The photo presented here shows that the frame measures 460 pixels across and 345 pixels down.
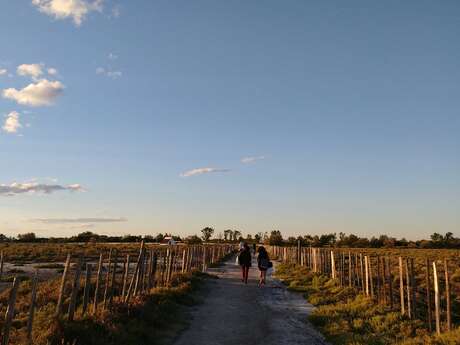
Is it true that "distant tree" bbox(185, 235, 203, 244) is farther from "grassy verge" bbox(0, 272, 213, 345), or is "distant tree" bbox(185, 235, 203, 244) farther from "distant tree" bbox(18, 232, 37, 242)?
"grassy verge" bbox(0, 272, 213, 345)

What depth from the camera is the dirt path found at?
11008mm

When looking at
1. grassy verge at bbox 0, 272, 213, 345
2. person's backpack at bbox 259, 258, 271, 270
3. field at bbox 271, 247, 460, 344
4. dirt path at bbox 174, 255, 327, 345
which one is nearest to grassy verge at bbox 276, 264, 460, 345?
field at bbox 271, 247, 460, 344

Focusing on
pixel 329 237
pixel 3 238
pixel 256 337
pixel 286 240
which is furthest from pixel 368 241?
pixel 256 337

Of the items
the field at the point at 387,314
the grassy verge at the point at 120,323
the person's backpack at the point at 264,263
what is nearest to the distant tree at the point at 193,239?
the person's backpack at the point at 264,263

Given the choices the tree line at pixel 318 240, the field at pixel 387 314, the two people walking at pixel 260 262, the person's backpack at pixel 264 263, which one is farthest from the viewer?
the tree line at pixel 318 240

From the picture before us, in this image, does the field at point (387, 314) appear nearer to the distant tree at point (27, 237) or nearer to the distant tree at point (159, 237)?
the distant tree at point (159, 237)

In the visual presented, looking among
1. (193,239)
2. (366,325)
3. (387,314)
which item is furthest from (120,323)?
(193,239)

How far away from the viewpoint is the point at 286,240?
126 m

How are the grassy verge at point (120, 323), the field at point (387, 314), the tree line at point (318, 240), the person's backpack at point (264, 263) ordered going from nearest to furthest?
the grassy verge at point (120, 323) < the field at point (387, 314) < the person's backpack at point (264, 263) < the tree line at point (318, 240)

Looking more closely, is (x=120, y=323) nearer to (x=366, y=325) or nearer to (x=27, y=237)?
(x=366, y=325)

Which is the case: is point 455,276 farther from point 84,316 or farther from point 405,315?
point 84,316

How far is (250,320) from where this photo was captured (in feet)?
43.5

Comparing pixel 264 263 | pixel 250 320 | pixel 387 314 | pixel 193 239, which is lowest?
pixel 250 320

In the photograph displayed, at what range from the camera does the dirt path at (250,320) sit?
1101cm
